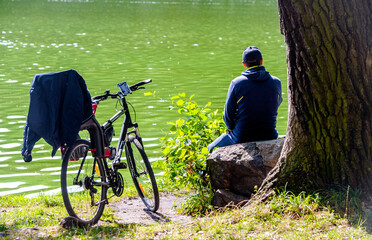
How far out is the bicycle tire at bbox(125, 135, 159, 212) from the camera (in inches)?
232

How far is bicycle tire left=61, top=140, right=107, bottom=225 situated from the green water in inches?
74.2

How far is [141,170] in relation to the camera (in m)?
6.09

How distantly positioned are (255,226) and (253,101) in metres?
1.75

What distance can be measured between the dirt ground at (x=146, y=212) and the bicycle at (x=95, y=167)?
0.48 ft

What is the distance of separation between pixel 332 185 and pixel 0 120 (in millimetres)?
8525

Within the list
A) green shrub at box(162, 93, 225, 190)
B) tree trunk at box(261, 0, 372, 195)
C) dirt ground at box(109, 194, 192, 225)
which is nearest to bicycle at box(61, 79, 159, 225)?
dirt ground at box(109, 194, 192, 225)

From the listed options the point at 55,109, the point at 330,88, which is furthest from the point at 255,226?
the point at 55,109

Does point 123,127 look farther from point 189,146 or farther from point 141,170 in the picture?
point 189,146

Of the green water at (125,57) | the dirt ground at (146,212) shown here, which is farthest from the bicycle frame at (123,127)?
the green water at (125,57)

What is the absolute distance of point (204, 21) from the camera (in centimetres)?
3919

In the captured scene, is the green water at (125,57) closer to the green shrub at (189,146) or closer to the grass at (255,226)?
the green shrub at (189,146)

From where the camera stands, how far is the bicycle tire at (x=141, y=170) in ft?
19.4

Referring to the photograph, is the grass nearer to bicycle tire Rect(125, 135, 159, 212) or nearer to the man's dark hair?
bicycle tire Rect(125, 135, 159, 212)

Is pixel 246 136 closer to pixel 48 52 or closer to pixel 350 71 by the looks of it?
pixel 350 71
